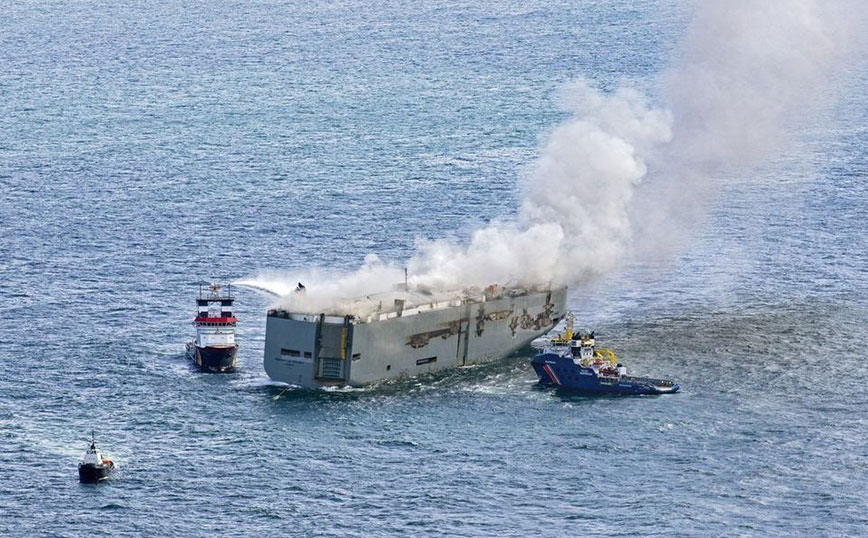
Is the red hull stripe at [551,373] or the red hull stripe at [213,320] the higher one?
the red hull stripe at [213,320]

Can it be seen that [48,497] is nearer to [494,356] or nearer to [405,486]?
[405,486]

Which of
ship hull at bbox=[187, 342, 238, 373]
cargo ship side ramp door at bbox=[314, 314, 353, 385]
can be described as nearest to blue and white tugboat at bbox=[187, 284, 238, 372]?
ship hull at bbox=[187, 342, 238, 373]

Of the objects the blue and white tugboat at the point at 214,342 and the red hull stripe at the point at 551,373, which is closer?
the red hull stripe at the point at 551,373

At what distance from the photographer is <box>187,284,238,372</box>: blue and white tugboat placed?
7515 inches

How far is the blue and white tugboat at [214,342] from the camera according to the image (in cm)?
19088

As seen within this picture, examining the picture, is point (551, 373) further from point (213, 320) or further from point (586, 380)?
point (213, 320)

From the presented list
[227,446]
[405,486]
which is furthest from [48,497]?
[405,486]

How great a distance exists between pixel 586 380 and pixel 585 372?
Result: 2.45 feet

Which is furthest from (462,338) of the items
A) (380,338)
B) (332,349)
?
(332,349)

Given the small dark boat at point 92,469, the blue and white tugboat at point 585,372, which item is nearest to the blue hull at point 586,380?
the blue and white tugboat at point 585,372

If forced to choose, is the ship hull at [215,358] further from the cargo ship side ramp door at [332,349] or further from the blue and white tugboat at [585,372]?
the blue and white tugboat at [585,372]

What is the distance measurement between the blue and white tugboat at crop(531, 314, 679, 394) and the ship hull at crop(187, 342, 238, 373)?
2860cm

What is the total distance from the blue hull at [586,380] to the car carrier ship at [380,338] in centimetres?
1092

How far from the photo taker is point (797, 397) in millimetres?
180750
